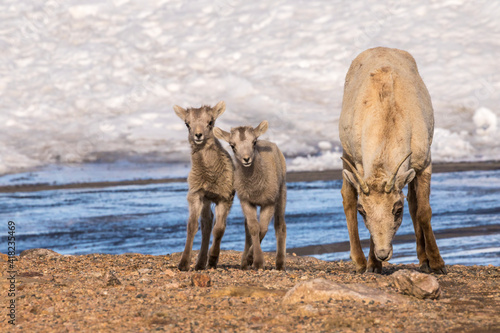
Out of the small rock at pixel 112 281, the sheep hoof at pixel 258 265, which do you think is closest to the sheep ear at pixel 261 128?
the sheep hoof at pixel 258 265

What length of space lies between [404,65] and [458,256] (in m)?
7.91

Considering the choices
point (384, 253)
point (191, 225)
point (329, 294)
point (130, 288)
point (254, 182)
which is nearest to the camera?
point (329, 294)

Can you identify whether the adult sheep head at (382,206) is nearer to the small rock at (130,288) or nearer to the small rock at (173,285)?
the small rock at (173,285)

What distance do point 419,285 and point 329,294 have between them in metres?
1.09

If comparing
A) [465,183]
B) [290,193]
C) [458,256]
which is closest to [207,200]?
[458,256]

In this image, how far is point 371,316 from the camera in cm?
676

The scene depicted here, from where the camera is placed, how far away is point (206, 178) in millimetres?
10656

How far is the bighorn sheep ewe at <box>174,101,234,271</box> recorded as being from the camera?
34.7ft

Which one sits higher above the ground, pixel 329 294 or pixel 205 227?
pixel 205 227

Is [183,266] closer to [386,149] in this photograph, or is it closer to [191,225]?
[191,225]

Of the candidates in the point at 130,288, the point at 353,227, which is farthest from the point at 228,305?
the point at 353,227

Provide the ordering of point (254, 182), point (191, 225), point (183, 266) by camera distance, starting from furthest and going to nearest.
Result: point (191, 225)
point (254, 182)
point (183, 266)

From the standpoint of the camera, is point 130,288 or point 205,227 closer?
point 130,288

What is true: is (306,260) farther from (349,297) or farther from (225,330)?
(225,330)
